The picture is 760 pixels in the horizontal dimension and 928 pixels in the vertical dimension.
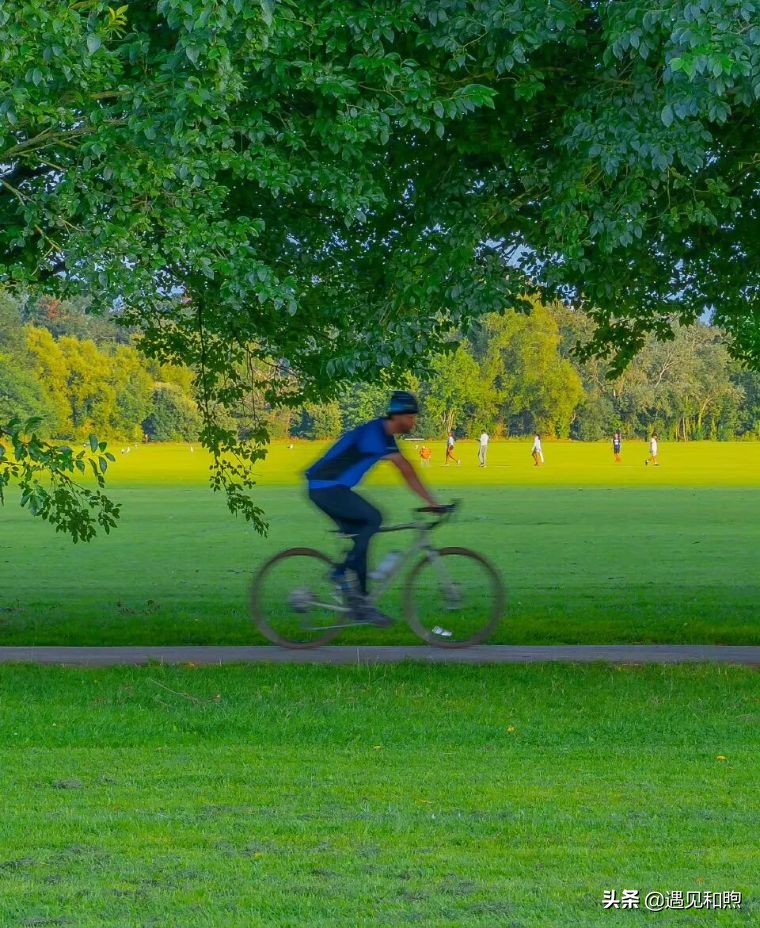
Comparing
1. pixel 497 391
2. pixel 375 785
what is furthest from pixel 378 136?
pixel 497 391

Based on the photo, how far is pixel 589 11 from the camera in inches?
405

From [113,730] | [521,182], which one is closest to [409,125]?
[521,182]

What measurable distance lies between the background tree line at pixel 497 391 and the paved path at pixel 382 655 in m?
84.9

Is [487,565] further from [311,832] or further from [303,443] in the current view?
Answer: [303,443]

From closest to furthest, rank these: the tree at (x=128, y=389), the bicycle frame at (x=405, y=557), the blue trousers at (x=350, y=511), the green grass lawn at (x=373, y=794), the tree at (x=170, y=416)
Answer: the green grass lawn at (x=373, y=794) → the blue trousers at (x=350, y=511) → the bicycle frame at (x=405, y=557) → the tree at (x=128, y=389) → the tree at (x=170, y=416)

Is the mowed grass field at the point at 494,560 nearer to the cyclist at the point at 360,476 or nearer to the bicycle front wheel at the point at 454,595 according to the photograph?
the bicycle front wheel at the point at 454,595

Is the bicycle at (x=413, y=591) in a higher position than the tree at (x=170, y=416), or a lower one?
lower

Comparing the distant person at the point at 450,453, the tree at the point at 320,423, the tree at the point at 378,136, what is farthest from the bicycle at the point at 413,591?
the tree at the point at 320,423

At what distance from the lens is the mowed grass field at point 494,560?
53.1 ft

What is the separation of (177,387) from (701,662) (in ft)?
322

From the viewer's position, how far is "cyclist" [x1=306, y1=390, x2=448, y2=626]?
11.3 m

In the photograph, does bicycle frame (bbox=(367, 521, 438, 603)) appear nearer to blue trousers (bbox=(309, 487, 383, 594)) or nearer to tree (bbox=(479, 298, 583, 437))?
blue trousers (bbox=(309, 487, 383, 594))

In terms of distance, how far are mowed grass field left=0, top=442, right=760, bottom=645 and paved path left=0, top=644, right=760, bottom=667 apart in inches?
67.3

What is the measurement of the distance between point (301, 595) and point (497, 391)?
103887 mm
